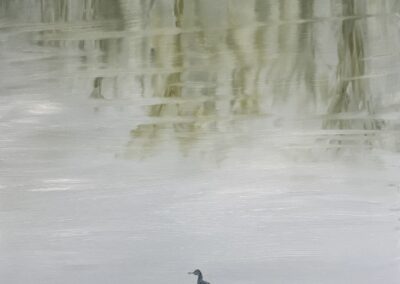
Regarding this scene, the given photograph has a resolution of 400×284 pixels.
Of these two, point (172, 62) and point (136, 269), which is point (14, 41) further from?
point (136, 269)

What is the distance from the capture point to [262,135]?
4.17 ft

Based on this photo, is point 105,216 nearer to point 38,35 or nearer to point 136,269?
point 136,269

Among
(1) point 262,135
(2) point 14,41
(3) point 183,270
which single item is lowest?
(3) point 183,270

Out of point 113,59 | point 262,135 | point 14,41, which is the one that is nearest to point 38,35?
point 14,41

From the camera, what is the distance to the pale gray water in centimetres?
125

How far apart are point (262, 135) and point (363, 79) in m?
0.25

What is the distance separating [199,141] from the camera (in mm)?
1271

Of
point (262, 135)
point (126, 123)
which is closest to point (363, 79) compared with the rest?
point (262, 135)

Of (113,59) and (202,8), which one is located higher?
(202,8)

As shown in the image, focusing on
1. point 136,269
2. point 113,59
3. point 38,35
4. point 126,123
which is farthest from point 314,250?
point 38,35

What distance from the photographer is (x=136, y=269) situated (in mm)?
1246

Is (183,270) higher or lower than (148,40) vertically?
lower

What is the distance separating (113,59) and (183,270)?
469 mm

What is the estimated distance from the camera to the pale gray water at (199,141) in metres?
1.25
